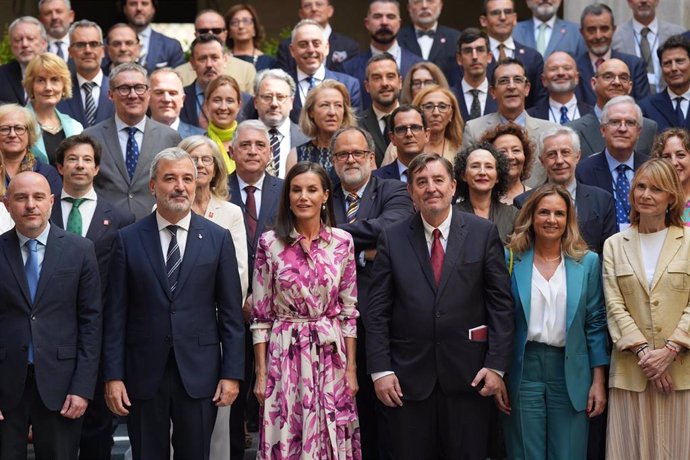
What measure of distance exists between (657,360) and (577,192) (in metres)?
1.56

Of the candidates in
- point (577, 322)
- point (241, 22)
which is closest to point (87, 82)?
point (241, 22)

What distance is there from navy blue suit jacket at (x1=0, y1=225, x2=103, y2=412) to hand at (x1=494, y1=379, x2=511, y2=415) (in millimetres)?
2379

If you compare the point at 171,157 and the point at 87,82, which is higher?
the point at 87,82

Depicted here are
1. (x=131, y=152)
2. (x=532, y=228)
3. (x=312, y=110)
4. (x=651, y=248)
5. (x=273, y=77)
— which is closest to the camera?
(x=651, y=248)

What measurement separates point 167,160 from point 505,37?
543 cm

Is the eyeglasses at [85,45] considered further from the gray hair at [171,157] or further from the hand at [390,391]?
A: the hand at [390,391]

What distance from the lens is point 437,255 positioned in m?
7.79

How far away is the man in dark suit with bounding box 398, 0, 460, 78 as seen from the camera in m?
12.5

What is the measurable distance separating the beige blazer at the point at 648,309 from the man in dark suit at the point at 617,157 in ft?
5.41

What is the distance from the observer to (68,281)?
772 cm

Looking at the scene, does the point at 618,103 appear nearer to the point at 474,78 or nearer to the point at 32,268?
the point at 474,78

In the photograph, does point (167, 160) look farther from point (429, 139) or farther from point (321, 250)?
point (429, 139)

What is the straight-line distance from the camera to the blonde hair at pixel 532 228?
794 cm

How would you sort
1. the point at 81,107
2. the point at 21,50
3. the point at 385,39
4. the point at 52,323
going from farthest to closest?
the point at 385,39, the point at 21,50, the point at 81,107, the point at 52,323
